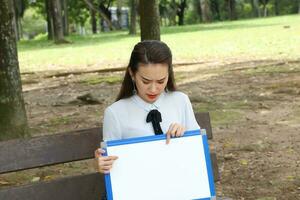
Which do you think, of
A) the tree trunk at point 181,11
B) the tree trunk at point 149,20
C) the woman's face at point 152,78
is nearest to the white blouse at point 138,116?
the woman's face at point 152,78

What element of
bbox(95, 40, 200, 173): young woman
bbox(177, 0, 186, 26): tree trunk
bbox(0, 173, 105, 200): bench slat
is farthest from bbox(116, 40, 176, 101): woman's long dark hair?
bbox(177, 0, 186, 26): tree trunk

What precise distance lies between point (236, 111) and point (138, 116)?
16.3 feet

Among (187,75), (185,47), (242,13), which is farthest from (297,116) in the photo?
(242,13)

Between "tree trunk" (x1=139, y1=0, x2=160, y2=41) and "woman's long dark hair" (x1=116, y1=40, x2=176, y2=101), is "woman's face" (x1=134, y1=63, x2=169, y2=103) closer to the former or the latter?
"woman's long dark hair" (x1=116, y1=40, x2=176, y2=101)

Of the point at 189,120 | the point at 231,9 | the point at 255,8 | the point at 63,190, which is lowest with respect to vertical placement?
the point at 255,8

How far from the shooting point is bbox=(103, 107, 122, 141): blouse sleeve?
2.81 m

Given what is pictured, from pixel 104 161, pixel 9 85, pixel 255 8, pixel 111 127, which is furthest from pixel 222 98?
pixel 255 8

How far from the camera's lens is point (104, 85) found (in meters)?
11.0

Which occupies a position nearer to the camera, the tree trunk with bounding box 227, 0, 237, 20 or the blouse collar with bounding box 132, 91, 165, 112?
the blouse collar with bounding box 132, 91, 165, 112

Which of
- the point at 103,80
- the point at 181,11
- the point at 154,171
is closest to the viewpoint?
the point at 154,171

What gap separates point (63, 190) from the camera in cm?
312

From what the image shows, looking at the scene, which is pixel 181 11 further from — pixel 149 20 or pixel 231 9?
pixel 149 20

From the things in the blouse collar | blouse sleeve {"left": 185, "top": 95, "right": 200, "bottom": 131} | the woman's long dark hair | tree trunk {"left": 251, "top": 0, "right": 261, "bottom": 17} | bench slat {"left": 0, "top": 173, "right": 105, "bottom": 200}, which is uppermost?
the woman's long dark hair

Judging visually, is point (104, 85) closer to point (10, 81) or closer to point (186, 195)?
point (10, 81)
